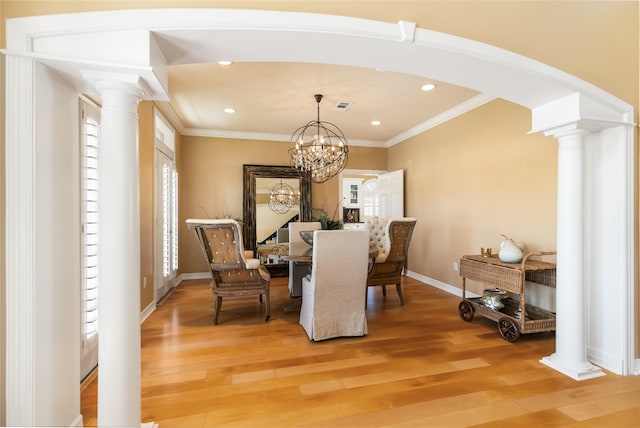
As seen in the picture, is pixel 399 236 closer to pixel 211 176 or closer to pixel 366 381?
pixel 366 381

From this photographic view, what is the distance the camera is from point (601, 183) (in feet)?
7.82

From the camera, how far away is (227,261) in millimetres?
3297

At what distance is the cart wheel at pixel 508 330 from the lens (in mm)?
2832

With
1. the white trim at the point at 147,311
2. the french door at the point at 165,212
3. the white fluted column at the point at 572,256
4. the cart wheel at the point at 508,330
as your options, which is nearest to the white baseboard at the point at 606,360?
the white fluted column at the point at 572,256

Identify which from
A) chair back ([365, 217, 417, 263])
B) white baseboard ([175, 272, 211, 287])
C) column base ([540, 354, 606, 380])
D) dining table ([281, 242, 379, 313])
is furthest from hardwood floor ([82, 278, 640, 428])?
white baseboard ([175, 272, 211, 287])

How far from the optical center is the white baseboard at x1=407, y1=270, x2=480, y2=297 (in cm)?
448

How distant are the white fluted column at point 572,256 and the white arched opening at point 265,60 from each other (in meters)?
0.01

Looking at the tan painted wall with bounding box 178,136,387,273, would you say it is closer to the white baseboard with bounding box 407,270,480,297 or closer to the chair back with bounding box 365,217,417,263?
the chair back with bounding box 365,217,417,263

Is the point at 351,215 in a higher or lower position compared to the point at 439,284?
higher

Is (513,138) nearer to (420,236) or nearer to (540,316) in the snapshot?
(540,316)

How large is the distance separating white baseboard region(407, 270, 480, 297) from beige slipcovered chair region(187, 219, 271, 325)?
2755 millimetres

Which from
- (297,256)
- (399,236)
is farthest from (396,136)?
(297,256)

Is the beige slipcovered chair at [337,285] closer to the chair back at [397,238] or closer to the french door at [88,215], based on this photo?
the chair back at [397,238]

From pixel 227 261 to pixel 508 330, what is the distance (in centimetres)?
281
